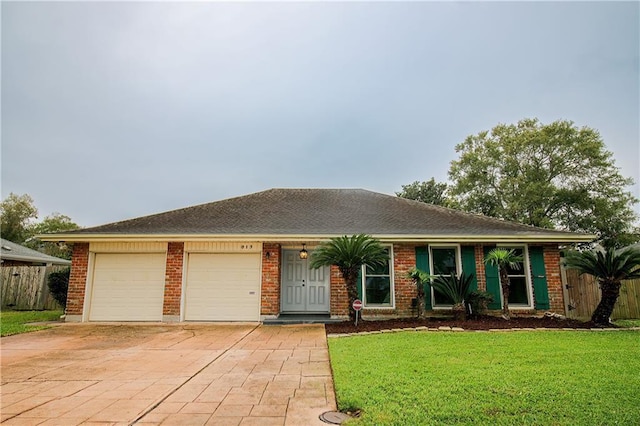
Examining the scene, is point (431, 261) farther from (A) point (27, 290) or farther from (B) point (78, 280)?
(A) point (27, 290)

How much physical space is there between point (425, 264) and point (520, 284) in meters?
2.94

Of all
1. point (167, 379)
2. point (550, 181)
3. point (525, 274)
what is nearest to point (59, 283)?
point (167, 379)

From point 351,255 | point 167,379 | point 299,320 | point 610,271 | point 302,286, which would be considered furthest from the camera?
point 302,286

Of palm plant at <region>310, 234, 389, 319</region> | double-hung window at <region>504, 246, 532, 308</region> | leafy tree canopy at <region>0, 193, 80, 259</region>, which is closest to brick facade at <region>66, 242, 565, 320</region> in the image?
double-hung window at <region>504, 246, 532, 308</region>

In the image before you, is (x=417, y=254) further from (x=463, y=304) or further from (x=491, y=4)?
(x=491, y=4)

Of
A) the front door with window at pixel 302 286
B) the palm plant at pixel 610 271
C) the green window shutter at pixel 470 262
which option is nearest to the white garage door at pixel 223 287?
the front door with window at pixel 302 286

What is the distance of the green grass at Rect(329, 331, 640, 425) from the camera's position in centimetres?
290

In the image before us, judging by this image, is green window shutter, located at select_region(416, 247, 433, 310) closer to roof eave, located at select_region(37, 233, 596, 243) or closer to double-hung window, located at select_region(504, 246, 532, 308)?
roof eave, located at select_region(37, 233, 596, 243)

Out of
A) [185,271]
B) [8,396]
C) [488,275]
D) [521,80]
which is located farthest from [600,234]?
[8,396]

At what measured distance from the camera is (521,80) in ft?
44.0

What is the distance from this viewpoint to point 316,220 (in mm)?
11273

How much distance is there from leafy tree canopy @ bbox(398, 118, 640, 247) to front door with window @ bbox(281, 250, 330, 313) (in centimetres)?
1833

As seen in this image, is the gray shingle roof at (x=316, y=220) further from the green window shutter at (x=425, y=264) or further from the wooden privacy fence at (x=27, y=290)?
the wooden privacy fence at (x=27, y=290)

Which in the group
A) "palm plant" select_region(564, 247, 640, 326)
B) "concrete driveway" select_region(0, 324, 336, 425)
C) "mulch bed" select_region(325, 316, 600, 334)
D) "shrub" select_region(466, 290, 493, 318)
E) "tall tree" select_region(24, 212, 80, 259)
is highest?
"tall tree" select_region(24, 212, 80, 259)
